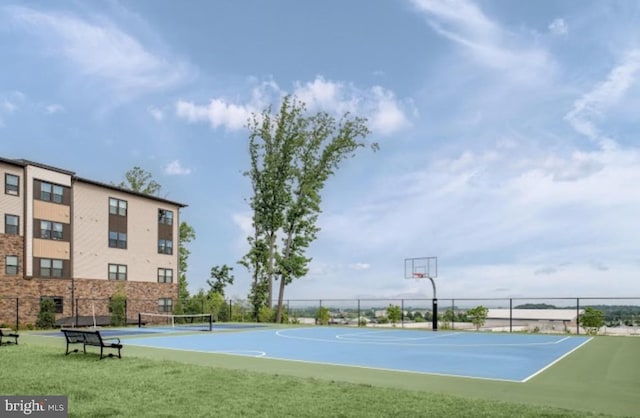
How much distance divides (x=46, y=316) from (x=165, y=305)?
45.4ft

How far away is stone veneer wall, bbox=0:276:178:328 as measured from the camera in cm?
3234

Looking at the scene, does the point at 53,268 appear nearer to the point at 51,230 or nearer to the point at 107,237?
the point at 51,230

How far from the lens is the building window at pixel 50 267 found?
3475 centimetres

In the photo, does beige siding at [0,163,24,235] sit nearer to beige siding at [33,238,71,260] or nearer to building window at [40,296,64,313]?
beige siding at [33,238,71,260]

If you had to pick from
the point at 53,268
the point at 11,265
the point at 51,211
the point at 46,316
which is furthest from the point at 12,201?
the point at 46,316

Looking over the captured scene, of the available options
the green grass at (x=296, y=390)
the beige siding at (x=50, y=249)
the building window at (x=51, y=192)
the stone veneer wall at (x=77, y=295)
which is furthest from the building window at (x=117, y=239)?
the green grass at (x=296, y=390)

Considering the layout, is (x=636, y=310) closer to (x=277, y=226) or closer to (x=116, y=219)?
(x=277, y=226)

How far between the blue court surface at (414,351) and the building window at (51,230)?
15726 mm

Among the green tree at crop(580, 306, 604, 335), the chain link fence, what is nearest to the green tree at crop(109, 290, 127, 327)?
the chain link fence

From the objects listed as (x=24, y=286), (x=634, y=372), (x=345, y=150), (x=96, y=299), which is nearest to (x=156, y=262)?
(x=96, y=299)

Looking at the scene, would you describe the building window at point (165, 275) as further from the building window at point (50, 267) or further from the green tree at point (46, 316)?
the green tree at point (46, 316)

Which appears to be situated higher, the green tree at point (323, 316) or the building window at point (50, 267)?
the building window at point (50, 267)

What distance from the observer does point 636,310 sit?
28281 millimetres

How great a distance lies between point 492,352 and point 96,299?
26.9 metres
